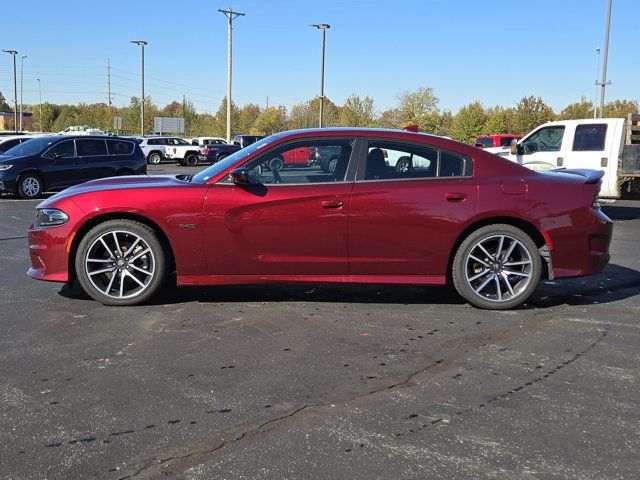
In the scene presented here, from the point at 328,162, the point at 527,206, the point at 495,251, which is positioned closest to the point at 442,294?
the point at 495,251

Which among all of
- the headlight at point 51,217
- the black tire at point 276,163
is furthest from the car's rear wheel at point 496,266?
the headlight at point 51,217

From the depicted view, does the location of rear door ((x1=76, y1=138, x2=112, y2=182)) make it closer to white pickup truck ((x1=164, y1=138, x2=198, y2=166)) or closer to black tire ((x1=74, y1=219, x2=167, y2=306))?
black tire ((x1=74, y1=219, x2=167, y2=306))

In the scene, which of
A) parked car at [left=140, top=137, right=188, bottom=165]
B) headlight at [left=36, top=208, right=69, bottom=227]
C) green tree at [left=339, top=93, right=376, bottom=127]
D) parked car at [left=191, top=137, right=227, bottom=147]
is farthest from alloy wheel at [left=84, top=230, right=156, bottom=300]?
green tree at [left=339, top=93, right=376, bottom=127]

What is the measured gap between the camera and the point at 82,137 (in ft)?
52.1

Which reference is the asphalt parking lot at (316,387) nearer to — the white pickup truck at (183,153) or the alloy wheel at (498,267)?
the alloy wheel at (498,267)

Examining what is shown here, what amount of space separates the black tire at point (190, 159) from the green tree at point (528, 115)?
31807mm

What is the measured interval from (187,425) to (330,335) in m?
1.70

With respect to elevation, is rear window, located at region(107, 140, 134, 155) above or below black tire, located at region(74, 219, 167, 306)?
above

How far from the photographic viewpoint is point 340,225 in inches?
205

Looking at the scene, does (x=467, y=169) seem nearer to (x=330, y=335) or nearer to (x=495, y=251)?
(x=495, y=251)

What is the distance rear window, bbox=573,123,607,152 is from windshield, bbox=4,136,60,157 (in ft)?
41.1

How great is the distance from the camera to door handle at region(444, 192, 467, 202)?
17.4 ft

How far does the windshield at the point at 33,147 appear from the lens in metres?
15.7

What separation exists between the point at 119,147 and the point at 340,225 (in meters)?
12.6
